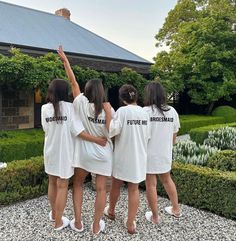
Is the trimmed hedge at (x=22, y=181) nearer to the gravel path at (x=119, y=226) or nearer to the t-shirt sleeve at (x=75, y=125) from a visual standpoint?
the gravel path at (x=119, y=226)

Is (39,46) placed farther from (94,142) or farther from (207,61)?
(94,142)

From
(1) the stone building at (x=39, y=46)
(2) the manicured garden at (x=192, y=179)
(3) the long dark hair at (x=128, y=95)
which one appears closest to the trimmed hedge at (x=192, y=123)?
(1) the stone building at (x=39, y=46)

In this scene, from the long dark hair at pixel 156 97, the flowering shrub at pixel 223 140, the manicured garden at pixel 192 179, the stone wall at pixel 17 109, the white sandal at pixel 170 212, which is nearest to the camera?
the long dark hair at pixel 156 97

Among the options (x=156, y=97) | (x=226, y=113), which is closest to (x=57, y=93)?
(x=156, y=97)

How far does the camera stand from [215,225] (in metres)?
3.72

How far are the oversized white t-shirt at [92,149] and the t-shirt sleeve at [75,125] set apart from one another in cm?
7

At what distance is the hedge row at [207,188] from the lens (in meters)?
3.97

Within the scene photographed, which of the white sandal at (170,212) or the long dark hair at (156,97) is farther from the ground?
the long dark hair at (156,97)

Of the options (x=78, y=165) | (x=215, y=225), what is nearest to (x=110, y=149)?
(x=78, y=165)

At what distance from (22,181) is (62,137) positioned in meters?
1.78

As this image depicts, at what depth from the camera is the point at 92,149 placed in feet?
10.3

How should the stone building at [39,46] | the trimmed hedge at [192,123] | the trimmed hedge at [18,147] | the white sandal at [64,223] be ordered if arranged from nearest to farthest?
the white sandal at [64,223], the trimmed hedge at [18,147], the stone building at [39,46], the trimmed hedge at [192,123]

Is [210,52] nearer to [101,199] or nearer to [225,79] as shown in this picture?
[225,79]

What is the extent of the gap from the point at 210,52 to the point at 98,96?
45.9 feet
